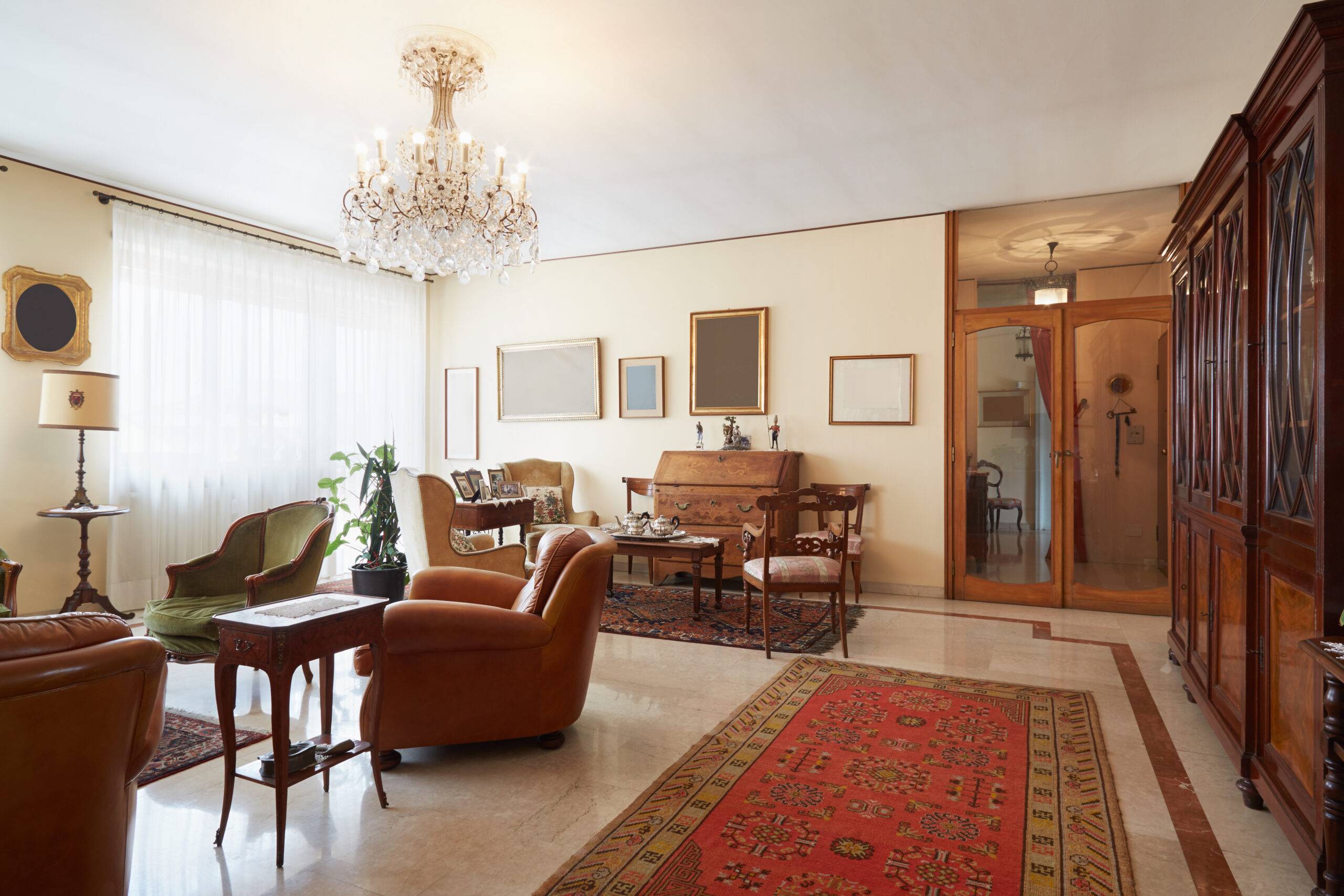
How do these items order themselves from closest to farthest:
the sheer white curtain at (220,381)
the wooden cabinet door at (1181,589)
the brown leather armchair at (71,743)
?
the brown leather armchair at (71,743) < the wooden cabinet door at (1181,589) < the sheer white curtain at (220,381)

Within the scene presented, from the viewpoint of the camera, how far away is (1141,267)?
5.42 meters

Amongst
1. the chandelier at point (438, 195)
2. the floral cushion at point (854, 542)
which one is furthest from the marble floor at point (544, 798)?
the chandelier at point (438, 195)

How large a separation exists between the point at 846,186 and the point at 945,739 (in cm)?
375

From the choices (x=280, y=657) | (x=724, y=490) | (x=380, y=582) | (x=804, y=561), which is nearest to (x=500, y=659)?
(x=280, y=657)

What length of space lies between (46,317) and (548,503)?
366cm

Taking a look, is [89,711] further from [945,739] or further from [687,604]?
[687,604]

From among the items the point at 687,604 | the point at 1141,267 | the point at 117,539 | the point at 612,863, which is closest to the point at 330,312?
the point at 117,539

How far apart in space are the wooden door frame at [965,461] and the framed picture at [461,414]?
14.8 feet

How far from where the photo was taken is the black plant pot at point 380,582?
5297 millimetres

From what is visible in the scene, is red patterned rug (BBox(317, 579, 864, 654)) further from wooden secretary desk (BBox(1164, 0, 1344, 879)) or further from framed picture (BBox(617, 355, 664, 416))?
wooden secretary desk (BBox(1164, 0, 1344, 879))

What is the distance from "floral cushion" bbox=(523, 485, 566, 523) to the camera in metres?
6.57

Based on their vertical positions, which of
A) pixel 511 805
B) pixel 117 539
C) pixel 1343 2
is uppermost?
pixel 1343 2

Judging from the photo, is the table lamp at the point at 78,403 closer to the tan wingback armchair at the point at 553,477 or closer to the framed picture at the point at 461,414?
the tan wingback armchair at the point at 553,477

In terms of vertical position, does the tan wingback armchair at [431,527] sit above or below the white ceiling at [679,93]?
below
